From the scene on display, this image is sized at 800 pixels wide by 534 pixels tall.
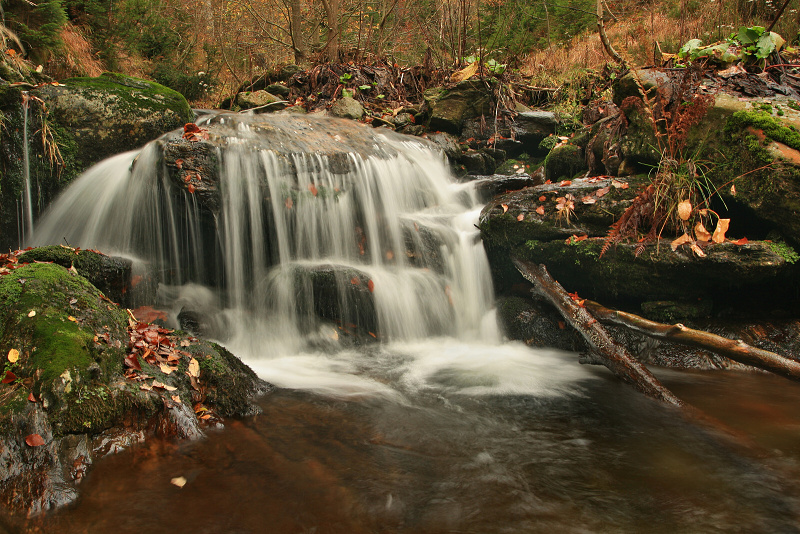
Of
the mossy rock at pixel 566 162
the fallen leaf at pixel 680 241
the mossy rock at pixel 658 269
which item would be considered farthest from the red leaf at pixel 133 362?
the mossy rock at pixel 566 162

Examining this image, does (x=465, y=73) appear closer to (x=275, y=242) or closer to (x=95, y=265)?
(x=275, y=242)

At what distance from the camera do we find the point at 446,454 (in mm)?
3326

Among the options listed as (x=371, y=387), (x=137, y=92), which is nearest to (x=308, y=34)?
(x=137, y=92)

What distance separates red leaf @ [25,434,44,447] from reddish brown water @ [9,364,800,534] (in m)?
0.32

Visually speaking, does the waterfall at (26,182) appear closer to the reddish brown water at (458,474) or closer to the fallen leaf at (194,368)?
the fallen leaf at (194,368)

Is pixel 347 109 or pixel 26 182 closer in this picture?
pixel 26 182

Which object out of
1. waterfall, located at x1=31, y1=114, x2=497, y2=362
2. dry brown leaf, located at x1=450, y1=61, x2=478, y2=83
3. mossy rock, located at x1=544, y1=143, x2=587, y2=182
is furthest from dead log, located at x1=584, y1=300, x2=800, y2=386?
dry brown leaf, located at x1=450, y1=61, x2=478, y2=83

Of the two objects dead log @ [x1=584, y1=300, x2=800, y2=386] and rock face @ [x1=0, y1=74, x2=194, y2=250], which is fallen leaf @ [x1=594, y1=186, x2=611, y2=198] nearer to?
dead log @ [x1=584, y1=300, x2=800, y2=386]

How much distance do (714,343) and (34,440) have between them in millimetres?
Result: 4918

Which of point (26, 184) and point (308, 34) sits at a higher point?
point (308, 34)

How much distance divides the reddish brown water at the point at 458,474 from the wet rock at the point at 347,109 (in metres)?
8.12

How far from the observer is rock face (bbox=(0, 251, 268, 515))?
2504 mm

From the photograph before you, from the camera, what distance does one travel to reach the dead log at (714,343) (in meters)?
3.69

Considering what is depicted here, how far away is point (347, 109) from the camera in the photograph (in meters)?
11.0
